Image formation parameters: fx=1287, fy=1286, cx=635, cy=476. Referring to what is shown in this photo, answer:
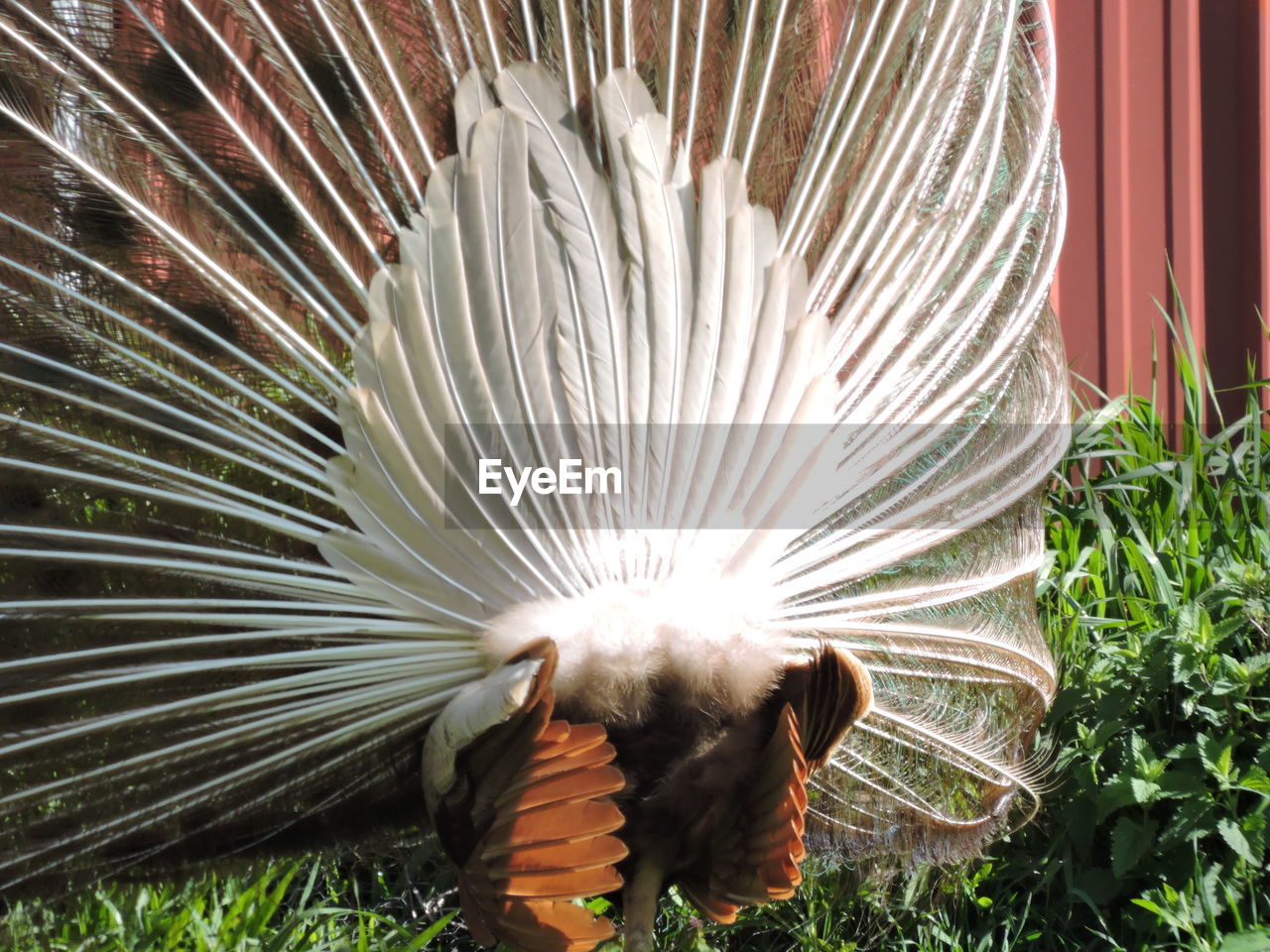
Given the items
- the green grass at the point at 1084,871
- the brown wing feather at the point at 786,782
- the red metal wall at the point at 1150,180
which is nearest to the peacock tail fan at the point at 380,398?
the brown wing feather at the point at 786,782

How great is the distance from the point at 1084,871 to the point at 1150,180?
256 cm

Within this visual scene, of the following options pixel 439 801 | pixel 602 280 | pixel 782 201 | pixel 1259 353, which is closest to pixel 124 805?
pixel 439 801

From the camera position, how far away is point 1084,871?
2.92 metres

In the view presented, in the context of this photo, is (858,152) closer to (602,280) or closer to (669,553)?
(602,280)

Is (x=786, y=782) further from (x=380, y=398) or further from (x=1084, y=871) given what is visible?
(x=1084, y=871)

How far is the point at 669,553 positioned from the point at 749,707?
0.28 m

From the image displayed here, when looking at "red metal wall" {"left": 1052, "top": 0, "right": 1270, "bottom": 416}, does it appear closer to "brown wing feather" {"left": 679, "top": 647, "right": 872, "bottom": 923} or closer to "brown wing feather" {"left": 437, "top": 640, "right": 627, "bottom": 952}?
"brown wing feather" {"left": 679, "top": 647, "right": 872, "bottom": 923}

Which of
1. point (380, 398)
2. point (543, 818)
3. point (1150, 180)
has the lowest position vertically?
point (543, 818)

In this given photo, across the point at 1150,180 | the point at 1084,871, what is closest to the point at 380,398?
the point at 1084,871

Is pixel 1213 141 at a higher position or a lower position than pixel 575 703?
higher

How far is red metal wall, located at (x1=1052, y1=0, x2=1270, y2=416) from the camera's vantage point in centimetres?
441

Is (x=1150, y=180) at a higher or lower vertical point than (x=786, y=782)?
higher

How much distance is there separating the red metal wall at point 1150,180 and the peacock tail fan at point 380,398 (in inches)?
88.7

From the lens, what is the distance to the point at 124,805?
232 centimetres
